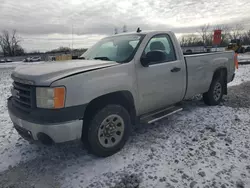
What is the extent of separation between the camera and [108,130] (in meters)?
3.12

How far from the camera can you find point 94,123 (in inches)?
114

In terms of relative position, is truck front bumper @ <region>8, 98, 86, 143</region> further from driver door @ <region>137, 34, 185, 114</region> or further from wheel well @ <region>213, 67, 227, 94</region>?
wheel well @ <region>213, 67, 227, 94</region>

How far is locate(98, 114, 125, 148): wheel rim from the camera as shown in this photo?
9.99 feet

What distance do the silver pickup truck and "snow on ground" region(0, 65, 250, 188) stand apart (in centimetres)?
34

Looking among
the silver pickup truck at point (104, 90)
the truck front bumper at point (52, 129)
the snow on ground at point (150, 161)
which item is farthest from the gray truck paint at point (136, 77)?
the snow on ground at point (150, 161)

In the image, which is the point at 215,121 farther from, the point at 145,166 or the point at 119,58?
the point at 119,58

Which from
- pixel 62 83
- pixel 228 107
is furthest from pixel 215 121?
pixel 62 83

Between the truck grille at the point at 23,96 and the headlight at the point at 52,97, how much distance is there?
17 centimetres

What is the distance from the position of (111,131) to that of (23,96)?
1.37 meters

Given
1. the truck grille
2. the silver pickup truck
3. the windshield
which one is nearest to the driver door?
the silver pickup truck

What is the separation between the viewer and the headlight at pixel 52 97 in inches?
99.1

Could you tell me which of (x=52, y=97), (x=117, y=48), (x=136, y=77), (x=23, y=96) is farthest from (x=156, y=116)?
(x=23, y=96)

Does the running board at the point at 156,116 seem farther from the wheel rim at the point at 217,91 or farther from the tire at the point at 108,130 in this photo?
the wheel rim at the point at 217,91

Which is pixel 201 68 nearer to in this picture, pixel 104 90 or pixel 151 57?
pixel 151 57
